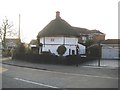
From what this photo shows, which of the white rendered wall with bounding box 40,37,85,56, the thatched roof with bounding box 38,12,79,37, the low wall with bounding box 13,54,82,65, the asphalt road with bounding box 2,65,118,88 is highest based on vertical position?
the thatched roof with bounding box 38,12,79,37

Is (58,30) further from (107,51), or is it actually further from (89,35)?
(89,35)

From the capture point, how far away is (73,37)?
156 ft

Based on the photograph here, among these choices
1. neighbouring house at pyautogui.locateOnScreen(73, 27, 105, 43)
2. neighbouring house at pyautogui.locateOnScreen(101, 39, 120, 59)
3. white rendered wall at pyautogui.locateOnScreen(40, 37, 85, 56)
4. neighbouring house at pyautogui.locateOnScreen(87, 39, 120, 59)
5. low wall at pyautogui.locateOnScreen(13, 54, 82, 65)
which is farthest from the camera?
neighbouring house at pyautogui.locateOnScreen(73, 27, 105, 43)

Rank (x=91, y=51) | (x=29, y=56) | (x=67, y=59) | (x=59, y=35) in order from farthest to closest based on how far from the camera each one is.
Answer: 1. (x=91, y=51)
2. (x=59, y=35)
3. (x=29, y=56)
4. (x=67, y=59)

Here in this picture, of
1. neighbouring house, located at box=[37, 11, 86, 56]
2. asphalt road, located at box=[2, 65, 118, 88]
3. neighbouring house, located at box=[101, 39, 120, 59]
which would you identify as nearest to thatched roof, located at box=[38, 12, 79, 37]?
neighbouring house, located at box=[37, 11, 86, 56]

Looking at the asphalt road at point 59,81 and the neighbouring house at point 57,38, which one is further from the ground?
the neighbouring house at point 57,38

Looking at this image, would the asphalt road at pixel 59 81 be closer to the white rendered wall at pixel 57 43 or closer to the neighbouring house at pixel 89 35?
the white rendered wall at pixel 57 43

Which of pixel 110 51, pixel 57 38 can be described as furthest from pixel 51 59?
pixel 110 51

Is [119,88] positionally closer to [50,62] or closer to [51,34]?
[50,62]

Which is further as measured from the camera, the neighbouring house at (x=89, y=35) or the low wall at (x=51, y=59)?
the neighbouring house at (x=89, y=35)

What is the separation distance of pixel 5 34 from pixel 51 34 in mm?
22688

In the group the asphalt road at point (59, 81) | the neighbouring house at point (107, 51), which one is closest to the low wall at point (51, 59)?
the asphalt road at point (59, 81)

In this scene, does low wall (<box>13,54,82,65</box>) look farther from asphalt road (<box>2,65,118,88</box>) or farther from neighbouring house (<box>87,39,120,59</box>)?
neighbouring house (<box>87,39,120,59</box>)

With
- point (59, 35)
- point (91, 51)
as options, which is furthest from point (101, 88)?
point (91, 51)
